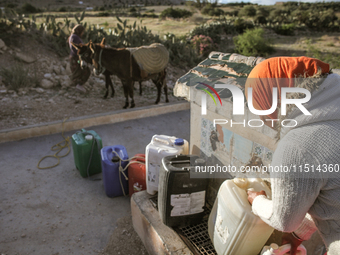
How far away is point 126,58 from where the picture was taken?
6801mm

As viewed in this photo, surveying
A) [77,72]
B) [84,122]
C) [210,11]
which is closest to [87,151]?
[84,122]

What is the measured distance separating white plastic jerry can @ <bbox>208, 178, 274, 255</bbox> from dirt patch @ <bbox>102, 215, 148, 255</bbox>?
1132mm

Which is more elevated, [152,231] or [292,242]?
[292,242]

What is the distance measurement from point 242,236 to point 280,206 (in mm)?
639

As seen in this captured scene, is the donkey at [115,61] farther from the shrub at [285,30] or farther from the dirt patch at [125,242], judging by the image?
the shrub at [285,30]

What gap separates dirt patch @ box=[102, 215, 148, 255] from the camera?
3.01 metres

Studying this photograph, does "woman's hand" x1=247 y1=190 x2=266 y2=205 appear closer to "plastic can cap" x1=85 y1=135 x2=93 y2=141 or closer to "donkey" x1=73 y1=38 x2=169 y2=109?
"plastic can cap" x1=85 y1=135 x2=93 y2=141

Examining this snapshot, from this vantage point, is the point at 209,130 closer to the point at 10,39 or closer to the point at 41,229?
the point at 41,229

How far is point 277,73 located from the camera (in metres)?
1.60

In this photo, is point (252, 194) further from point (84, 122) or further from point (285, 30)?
point (285, 30)

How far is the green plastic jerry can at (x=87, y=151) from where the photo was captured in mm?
4082

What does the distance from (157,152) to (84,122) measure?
11.4ft

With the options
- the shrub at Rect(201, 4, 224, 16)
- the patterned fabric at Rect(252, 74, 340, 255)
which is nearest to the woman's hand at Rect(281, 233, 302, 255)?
the patterned fabric at Rect(252, 74, 340, 255)

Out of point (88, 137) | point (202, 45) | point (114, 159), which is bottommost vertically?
point (114, 159)
